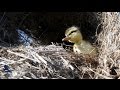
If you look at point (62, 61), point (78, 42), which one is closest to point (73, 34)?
point (78, 42)

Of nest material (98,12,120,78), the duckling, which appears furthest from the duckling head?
nest material (98,12,120,78)

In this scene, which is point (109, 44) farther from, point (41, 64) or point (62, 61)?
point (41, 64)

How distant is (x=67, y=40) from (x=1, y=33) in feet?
1.31

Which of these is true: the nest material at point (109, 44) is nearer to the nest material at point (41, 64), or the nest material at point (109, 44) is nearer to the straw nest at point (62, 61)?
the straw nest at point (62, 61)

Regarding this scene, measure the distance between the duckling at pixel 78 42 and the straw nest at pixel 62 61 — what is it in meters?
0.04

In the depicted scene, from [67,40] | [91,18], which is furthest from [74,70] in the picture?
[91,18]

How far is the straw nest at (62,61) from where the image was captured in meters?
2.21

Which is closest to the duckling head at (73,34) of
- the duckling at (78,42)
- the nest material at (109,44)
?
the duckling at (78,42)

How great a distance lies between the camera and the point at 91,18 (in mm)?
2479

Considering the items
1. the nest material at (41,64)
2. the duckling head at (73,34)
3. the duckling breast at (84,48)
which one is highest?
the duckling head at (73,34)

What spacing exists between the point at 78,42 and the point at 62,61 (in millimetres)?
195
